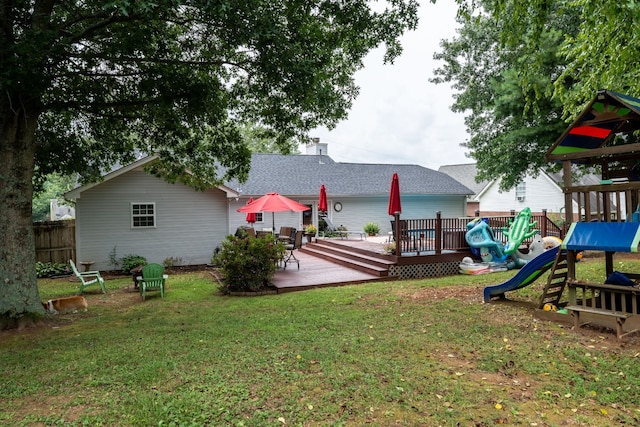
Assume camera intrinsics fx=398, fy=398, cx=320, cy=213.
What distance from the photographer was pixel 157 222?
15.6 metres

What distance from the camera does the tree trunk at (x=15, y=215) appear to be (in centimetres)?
690

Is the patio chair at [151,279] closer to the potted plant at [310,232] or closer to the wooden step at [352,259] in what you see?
the wooden step at [352,259]

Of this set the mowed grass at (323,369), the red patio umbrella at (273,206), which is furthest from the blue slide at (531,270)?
the red patio umbrella at (273,206)

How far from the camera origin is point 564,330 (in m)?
6.18

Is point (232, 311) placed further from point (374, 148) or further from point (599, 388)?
point (374, 148)

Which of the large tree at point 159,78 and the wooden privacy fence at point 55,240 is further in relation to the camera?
the wooden privacy fence at point 55,240

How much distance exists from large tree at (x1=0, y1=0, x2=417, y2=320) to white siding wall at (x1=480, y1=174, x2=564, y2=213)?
2326cm

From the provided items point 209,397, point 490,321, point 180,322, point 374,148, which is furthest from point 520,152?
point 374,148

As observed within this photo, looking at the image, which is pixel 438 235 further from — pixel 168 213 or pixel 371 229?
pixel 168 213

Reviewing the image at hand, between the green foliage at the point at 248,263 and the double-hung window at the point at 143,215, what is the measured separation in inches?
252

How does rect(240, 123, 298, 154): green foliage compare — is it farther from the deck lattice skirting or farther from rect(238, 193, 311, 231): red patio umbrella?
the deck lattice skirting

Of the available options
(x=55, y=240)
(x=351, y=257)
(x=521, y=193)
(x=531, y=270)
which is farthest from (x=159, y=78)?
(x=521, y=193)

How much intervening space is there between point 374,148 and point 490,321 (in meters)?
63.7

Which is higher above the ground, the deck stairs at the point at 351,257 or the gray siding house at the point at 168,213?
the gray siding house at the point at 168,213
